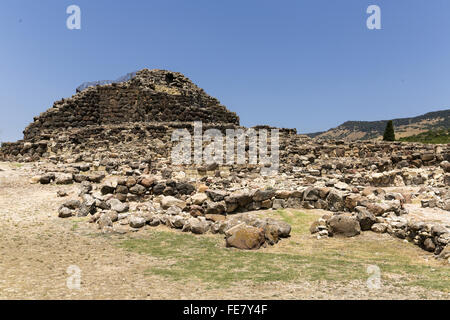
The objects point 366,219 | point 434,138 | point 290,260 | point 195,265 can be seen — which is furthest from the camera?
point 434,138

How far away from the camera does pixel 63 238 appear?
7.70 metres

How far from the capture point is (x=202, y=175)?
1406 cm

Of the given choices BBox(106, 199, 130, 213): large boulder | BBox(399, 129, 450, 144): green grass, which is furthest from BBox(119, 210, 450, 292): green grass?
BBox(399, 129, 450, 144): green grass

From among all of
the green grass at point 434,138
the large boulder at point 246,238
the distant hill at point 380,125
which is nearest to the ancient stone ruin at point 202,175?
the large boulder at point 246,238

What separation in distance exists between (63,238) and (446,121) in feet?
429

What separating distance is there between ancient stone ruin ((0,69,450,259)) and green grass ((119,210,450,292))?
16.9 inches

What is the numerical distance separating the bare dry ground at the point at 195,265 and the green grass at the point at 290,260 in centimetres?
2

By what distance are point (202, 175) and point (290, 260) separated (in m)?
7.99

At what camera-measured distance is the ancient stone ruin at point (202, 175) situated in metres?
8.45

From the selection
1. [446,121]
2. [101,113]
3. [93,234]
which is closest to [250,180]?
[93,234]

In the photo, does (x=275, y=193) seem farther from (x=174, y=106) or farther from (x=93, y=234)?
(x=174, y=106)

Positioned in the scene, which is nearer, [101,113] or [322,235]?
[322,235]

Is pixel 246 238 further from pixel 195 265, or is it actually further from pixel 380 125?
pixel 380 125

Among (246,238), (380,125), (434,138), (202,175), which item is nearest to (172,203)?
(246,238)
